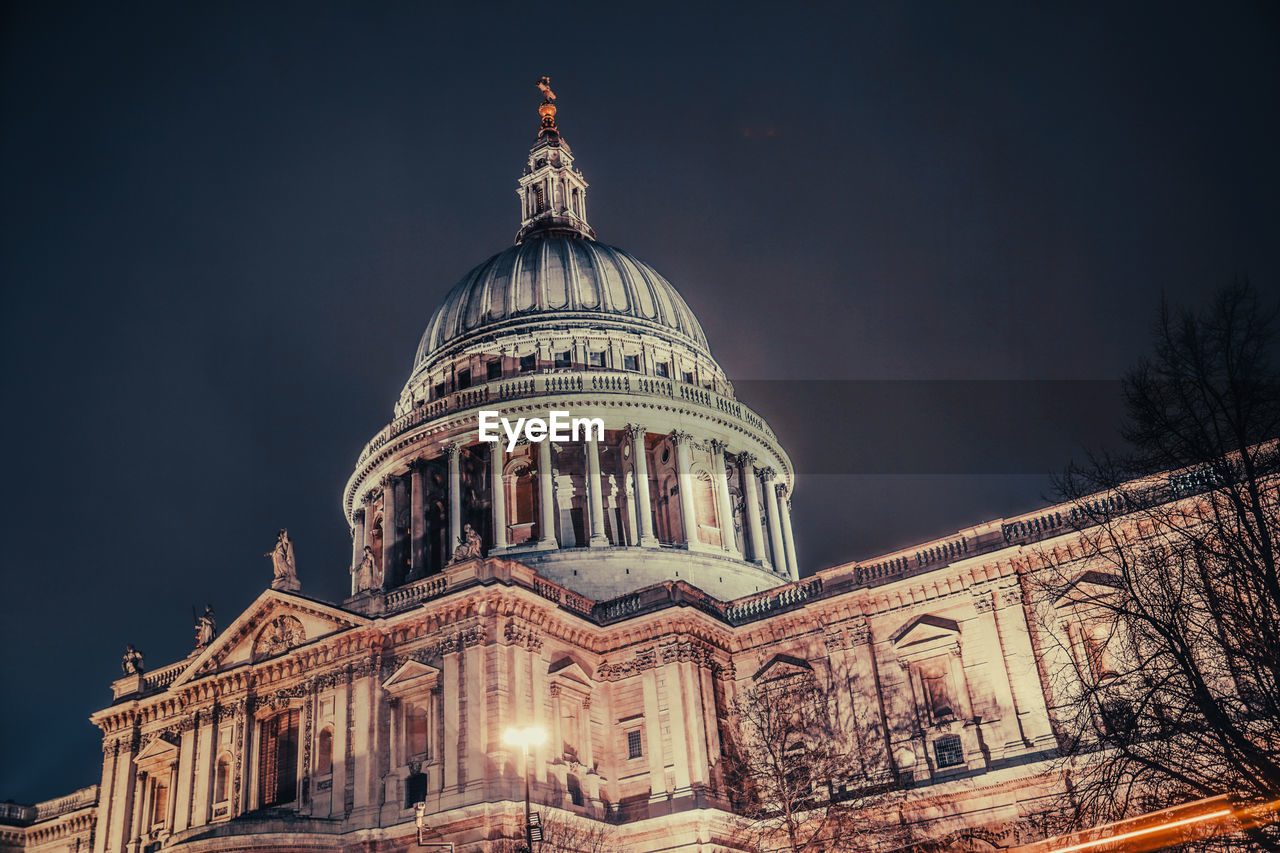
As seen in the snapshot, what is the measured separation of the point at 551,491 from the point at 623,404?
622cm

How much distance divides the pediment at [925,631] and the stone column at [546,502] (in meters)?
19.3

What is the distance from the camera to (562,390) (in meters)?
59.9

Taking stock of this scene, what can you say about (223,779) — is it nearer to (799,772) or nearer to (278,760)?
(278,760)

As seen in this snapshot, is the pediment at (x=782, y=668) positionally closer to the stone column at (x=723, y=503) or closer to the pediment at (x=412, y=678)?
the pediment at (x=412, y=678)

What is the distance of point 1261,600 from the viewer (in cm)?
1745

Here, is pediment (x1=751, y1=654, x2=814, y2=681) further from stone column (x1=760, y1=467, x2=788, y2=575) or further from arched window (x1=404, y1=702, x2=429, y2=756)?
stone column (x1=760, y1=467, x2=788, y2=575)

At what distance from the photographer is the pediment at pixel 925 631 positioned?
42188mm

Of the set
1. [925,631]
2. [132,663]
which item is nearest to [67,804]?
[132,663]

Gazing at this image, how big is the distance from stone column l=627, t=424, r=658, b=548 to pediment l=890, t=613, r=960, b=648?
53.8 ft

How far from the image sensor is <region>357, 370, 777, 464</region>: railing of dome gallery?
60.0 meters

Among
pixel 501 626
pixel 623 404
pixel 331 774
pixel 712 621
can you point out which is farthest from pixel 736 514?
pixel 331 774

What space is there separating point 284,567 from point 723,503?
23264 mm

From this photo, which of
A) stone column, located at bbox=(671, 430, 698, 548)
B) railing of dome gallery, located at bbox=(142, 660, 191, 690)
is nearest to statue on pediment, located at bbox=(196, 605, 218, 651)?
railing of dome gallery, located at bbox=(142, 660, 191, 690)

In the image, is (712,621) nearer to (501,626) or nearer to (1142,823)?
(501,626)
